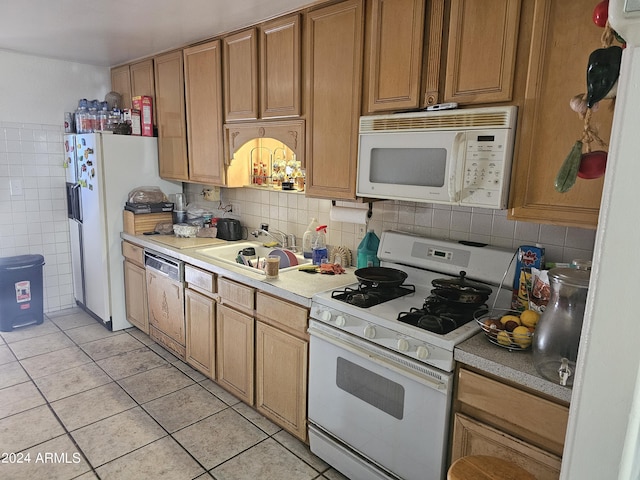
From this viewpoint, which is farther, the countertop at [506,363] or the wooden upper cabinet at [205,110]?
the wooden upper cabinet at [205,110]

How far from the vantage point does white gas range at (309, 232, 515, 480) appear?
161cm

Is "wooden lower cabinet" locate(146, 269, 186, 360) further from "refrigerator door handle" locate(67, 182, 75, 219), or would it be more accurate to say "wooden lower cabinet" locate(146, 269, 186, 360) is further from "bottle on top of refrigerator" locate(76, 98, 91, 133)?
"bottle on top of refrigerator" locate(76, 98, 91, 133)

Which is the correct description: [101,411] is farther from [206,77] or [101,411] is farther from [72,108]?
[72,108]

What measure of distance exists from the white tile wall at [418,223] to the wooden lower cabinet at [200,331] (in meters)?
0.76

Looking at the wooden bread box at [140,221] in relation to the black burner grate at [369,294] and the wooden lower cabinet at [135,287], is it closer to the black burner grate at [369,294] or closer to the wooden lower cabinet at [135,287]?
the wooden lower cabinet at [135,287]

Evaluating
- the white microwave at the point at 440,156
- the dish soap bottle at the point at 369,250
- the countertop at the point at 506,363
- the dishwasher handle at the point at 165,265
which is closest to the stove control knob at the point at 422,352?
the countertop at the point at 506,363

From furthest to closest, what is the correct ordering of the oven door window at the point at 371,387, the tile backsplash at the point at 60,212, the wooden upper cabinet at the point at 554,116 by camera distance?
the tile backsplash at the point at 60,212 → the oven door window at the point at 371,387 → the wooden upper cabinet at the point at 554,116

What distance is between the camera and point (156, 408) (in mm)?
2596

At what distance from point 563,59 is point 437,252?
990 mm

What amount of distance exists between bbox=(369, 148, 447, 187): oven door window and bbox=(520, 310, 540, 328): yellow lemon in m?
0.60

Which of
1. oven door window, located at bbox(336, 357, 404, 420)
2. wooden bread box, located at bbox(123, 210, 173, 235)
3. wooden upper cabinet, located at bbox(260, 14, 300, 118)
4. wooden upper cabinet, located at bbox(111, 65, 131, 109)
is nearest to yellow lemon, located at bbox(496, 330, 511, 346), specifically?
oven door window, located at bbox(336, 357, 404, 420)

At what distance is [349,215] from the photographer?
2482 millimetres

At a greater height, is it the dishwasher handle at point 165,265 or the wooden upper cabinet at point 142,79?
the wooden upper cabinet at point 142,79

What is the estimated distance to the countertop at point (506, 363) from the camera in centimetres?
131
